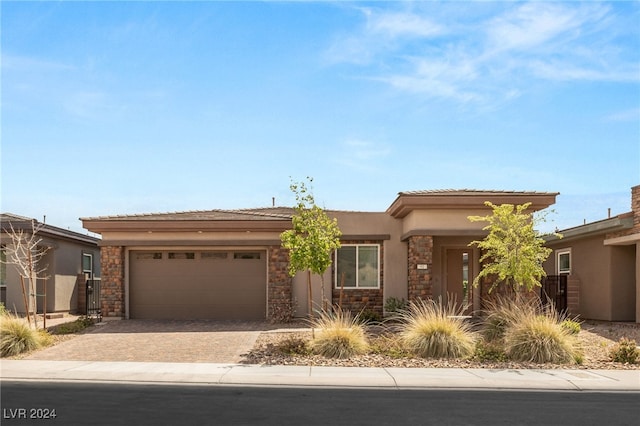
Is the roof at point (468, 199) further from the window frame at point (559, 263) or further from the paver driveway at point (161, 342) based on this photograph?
the window frame at point (559, 263)

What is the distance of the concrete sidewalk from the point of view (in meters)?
11.4

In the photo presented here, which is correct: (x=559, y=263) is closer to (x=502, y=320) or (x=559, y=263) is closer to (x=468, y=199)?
(x=468, y=199)

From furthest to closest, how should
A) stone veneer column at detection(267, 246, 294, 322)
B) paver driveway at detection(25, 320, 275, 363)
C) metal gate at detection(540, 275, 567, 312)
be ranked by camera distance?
metal gate at detection(540, 275, 567, 312)
stone veneer column at detection(267, 246, 294, 322)
paver driveway at detection(25, 320, 275, 363)

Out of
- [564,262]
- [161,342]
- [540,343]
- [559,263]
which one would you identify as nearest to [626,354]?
[540,343]

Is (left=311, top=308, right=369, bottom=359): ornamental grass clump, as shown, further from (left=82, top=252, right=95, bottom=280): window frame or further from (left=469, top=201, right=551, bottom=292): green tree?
(left=82, top=252, right=95, bottom=280): window frame

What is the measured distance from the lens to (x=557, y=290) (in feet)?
79.7

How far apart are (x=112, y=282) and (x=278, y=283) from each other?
5.89 metres

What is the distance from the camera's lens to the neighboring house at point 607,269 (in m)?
20.3

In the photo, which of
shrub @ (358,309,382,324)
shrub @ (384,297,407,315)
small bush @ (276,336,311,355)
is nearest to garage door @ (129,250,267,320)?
shrub @ (358,309,382,324)

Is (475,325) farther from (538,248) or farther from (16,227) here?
(16,227)

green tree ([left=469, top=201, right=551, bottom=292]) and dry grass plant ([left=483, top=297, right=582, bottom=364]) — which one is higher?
green tree ([left=469, top=201, right=551, bottom=292])

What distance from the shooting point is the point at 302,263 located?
15.8 metres

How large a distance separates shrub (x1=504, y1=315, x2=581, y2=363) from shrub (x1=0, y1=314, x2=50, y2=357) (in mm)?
11871

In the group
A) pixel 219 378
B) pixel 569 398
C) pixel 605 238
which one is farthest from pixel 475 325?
pixel 219 378
